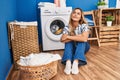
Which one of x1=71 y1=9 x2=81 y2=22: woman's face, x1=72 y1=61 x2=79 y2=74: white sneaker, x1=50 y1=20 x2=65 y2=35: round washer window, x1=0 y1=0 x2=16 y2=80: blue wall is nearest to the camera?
x1=0 y1=0 x2=16 y2=80: blue wall

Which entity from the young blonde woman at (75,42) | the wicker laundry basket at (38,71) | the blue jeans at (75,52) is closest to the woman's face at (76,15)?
the young blonde woman at (75,42)

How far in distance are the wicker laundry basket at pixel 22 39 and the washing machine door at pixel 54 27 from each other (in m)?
0.70

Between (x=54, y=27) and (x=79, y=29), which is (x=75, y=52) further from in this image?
(x=54, y=27)

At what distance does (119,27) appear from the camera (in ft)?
11.0

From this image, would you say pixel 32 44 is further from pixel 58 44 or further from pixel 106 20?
pixel 106 20

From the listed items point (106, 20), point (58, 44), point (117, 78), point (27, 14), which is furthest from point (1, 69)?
point (106, 20)

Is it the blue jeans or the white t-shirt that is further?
the white t-shirt

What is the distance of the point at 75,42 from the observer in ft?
7.53

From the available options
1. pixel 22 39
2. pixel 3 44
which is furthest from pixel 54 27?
pixel 3 44

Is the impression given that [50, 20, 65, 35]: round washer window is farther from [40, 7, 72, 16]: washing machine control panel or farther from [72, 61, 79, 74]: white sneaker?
[72, 61, 79, 74]: white sneaker

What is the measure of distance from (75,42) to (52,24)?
0.93 meters

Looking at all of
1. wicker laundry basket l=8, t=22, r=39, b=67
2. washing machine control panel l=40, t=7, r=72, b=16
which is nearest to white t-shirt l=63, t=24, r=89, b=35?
wicker laundry basket l=8, t=22, r=39, b=67

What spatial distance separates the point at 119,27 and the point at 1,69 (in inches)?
102

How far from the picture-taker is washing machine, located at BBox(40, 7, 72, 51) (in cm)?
297
